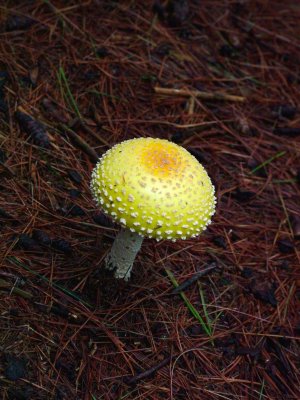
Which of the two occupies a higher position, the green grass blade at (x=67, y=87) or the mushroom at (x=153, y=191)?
the mushroom at (x=153, y=191)

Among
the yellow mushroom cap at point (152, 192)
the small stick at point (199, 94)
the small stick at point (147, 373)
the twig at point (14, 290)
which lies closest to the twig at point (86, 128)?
the small stick at point (199, 94)

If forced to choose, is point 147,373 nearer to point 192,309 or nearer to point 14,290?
point 192,309

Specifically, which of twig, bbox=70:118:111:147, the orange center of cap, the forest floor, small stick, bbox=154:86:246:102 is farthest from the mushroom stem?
small stick, bbox=154:86:246:102

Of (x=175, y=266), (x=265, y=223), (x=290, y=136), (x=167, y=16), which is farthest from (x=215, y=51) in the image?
(x=175, y=266)

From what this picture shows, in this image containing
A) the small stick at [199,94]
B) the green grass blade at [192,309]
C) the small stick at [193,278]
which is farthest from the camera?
the small stick at [199,94]

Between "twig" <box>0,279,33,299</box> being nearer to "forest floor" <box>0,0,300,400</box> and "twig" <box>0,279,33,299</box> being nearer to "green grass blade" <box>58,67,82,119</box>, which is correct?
"forest floor" <box>0,0,300,400</box>

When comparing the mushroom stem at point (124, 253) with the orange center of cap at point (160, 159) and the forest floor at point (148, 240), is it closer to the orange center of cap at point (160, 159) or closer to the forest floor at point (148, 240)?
the forest floor at point (148, 240)
